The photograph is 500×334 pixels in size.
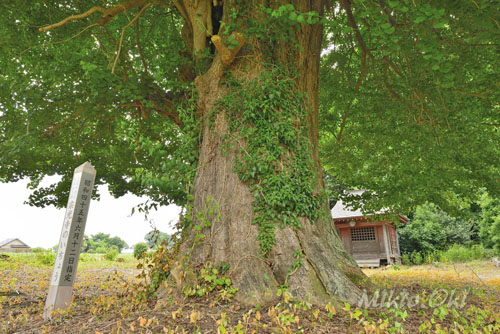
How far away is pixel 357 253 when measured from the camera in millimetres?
20219

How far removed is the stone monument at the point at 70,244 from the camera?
412cm

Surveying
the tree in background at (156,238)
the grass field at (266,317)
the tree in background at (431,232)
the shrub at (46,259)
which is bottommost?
the grass field at (266,317)

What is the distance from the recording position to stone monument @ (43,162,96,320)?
4.12 metres

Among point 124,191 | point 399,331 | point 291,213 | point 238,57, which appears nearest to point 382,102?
point 238,57

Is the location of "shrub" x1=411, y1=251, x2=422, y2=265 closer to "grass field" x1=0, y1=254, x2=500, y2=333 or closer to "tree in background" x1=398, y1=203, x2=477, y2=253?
"tree in background" x1=398, y1=203, x2=477, y2=253

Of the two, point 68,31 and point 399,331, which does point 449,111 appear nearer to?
point 399,331

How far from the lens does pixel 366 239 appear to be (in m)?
20.3

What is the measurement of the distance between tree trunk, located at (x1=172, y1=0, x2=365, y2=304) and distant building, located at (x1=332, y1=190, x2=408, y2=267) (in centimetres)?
1551

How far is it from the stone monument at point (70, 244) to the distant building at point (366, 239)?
16807mm

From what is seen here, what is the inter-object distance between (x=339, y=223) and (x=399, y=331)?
59.0 ft

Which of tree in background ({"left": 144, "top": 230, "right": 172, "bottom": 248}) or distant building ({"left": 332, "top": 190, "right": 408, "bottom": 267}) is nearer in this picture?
tree in background ({"left": 144, "top": 230, "right": 172, "bottom": 248})

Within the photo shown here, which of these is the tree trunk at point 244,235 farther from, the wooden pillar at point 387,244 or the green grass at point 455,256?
the green grass at point 455,256

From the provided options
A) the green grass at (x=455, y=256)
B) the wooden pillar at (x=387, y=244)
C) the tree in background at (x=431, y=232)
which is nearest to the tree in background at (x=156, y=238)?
the wooden pillar at (x=387, y=244)

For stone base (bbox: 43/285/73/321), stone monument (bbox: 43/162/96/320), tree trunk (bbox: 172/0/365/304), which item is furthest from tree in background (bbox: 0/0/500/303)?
stone base (bbox: 43/285/73/321)
